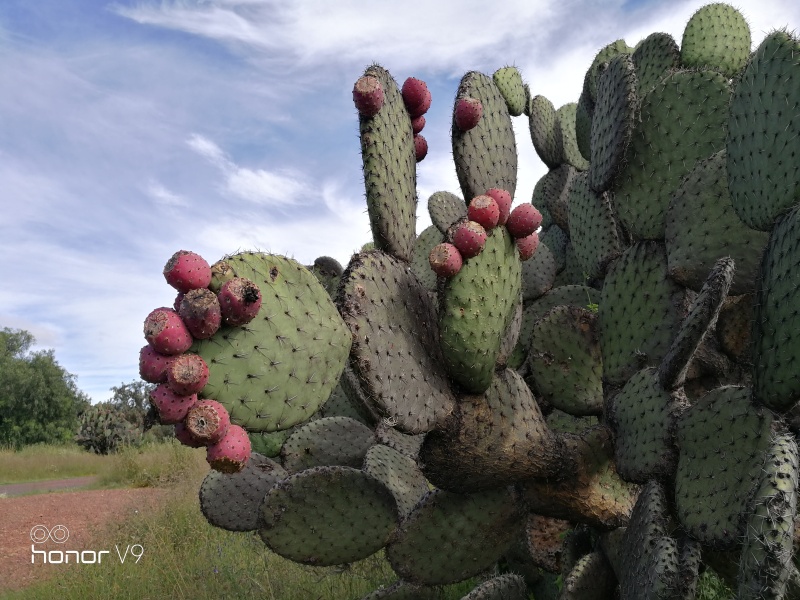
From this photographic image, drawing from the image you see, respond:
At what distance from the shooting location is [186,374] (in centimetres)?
152

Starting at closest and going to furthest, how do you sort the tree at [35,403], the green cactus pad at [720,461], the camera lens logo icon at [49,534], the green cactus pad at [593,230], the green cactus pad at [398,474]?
the green cactus pad at [720,461], the green cactus pad at [398,474], the green cactus pad at [593,230], the camera lens logo icon at [49,534], the tree at [35,403]

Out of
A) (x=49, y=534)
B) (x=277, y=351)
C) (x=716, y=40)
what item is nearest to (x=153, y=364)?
(x=277, y=351)

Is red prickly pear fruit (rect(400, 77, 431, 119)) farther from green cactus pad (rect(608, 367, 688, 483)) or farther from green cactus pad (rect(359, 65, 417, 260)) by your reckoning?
green cactus pad (rect(608, 367, 688, 483))

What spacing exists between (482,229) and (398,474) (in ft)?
4.97

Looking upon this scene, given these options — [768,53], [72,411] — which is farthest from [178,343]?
[72,411]

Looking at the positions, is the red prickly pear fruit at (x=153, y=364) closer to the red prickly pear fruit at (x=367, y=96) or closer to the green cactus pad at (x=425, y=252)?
the red prickly pear fruit at (x=367, y=96)

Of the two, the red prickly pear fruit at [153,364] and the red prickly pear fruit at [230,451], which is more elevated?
the red prickly pear fruit at [153,364]

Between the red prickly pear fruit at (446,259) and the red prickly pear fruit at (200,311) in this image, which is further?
the red prickly pear fruit at (446,259)

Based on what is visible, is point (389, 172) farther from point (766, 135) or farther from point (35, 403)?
point (35, 403)

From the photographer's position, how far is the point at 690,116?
2814mm

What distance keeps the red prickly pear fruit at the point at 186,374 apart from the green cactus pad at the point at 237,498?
224 cm

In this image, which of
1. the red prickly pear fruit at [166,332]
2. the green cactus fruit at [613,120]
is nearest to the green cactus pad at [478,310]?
the green cactus fruit at [613,120]

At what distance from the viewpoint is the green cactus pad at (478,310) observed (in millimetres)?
2217

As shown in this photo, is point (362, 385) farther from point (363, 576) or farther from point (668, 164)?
point (363, 576)
